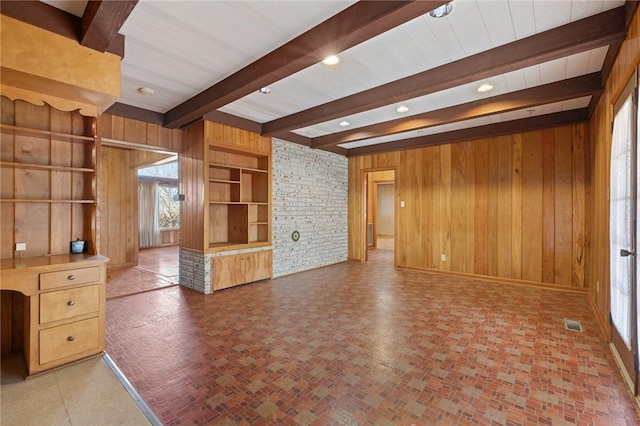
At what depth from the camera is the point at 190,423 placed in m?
1.67

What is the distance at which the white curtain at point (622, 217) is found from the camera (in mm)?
2145

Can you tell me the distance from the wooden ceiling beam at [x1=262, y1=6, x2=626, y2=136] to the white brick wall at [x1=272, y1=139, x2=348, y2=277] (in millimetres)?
2070

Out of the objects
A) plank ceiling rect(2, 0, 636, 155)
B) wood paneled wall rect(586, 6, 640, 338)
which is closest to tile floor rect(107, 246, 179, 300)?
plank ceiling rect(2, 0, 636, 155)

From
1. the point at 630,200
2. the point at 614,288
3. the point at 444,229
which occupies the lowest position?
the point at 614,288

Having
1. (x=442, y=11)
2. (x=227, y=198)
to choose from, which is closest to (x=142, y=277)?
(x=227, y=198)

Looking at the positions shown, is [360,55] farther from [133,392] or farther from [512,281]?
[512,281]

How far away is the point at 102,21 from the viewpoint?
6.49 feet

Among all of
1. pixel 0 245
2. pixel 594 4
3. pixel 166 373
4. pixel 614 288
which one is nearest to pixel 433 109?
pixel 594 4

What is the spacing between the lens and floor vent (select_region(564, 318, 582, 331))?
3.02 metres

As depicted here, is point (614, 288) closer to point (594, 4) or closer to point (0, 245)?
point (594, 4)

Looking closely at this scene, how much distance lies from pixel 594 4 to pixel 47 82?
4.10m

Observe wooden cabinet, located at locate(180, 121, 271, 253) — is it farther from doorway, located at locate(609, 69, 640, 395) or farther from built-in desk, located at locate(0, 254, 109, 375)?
doorway, located at locate(609, 69, 640, 395)

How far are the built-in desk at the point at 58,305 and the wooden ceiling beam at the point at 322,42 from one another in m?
2.12

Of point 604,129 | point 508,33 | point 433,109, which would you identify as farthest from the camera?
point 433,109
